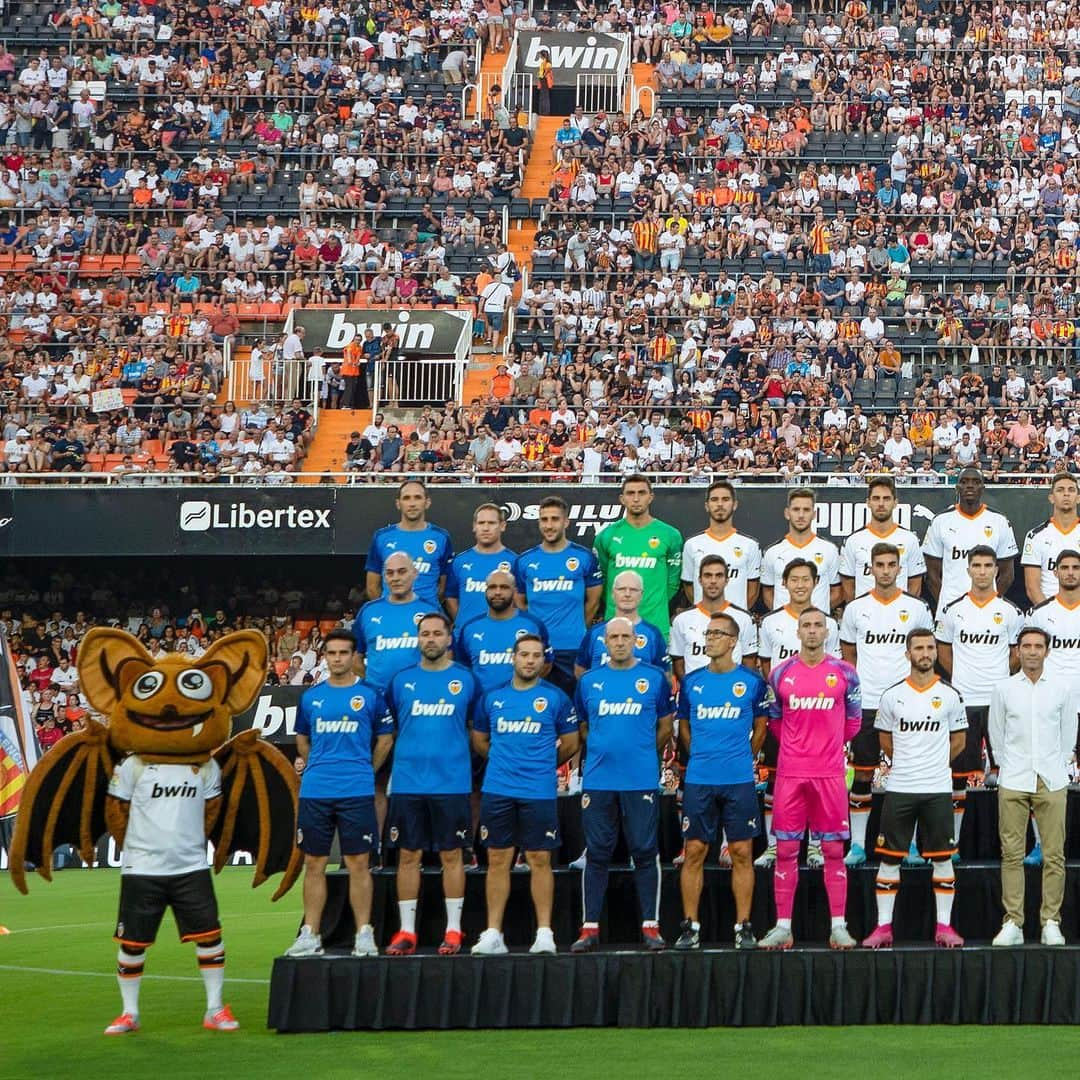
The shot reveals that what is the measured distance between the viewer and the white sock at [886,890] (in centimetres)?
937

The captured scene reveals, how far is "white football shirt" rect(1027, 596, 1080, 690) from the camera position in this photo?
32.9 feet

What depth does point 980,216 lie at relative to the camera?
2627 centimetres

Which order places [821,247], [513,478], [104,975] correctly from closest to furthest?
[104,975] < [513,478] < [821,247]

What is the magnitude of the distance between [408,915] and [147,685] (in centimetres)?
174

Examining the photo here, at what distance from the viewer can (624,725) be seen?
944 cm

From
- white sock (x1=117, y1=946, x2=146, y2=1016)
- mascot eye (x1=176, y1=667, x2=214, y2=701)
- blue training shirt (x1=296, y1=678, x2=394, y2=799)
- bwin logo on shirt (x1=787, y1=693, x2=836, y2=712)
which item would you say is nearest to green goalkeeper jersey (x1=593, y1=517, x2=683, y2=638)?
bwin logo on shirt (x1=787, y1=693, x2=836, y2=712)

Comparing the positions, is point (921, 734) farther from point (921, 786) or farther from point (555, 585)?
point (555, 585)

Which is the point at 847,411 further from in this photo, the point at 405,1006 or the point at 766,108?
the point at 405,1006

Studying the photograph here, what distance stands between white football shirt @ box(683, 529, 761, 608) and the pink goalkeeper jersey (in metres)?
1.32

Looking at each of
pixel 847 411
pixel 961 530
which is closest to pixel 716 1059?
pixel 961 530

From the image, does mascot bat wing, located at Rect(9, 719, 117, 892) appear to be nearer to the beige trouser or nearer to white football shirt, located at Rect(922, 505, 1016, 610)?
the beige trouser

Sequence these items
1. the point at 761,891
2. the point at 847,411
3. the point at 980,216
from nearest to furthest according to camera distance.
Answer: the point at 761,891, the point at 847,411, the point at 980,216

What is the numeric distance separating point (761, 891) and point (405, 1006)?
2019 mm

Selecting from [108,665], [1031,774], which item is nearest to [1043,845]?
[1031,774]
